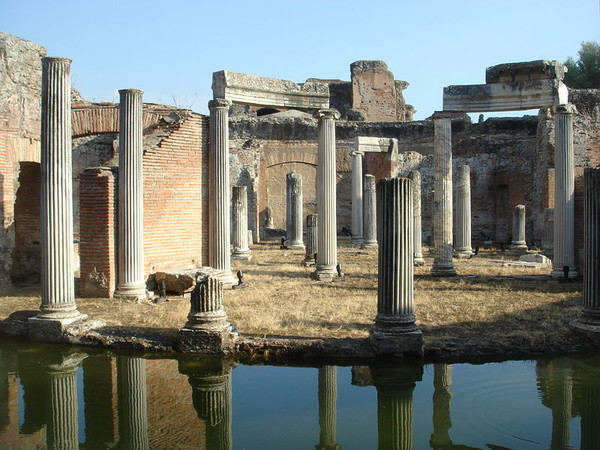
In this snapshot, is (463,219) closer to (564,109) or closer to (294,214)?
(564,109)

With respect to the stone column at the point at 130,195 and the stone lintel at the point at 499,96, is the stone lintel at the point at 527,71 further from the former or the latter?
the stone column at the point at 130,195

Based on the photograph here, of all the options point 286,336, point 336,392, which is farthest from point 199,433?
point 286,336

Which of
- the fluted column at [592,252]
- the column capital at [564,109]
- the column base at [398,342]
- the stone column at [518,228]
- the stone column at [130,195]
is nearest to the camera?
the column base at [398,342]

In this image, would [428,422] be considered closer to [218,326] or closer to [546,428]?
[546,428]

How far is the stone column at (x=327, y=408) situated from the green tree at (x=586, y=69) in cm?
3477

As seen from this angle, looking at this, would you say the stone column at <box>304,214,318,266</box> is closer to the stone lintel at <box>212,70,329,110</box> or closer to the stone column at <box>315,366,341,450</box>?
the stone lintel at <box>212,70,329,110</box>

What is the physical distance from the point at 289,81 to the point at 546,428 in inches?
411

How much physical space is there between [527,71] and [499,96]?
2.80 ft

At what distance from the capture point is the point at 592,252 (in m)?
8.12

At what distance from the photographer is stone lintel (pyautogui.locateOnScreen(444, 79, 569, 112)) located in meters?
14.1

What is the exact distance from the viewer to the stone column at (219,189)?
1223cm

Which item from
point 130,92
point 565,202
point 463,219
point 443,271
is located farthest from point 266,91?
point 463,219

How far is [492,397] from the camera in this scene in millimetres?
6125

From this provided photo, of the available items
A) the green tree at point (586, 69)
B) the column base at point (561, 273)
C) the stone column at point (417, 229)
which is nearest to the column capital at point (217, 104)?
the stone column at point (417, 229)
